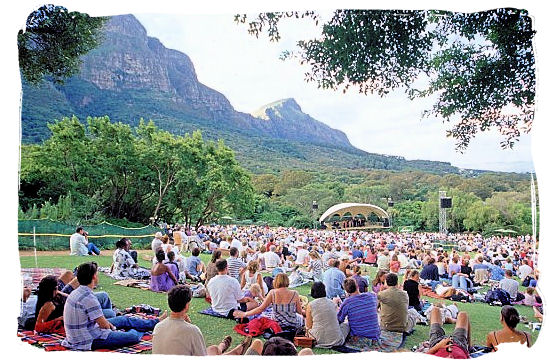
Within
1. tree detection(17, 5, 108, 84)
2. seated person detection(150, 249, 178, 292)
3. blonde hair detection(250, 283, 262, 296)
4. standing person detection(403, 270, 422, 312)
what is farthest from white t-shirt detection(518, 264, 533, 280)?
tree detection(17, 5, 108, 84)

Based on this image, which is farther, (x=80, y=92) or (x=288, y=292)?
(x=80, y=92)

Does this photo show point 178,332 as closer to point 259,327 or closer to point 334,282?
point 259,327

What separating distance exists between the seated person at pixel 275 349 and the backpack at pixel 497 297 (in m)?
2.13

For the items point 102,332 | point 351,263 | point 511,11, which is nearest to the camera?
point 102,332

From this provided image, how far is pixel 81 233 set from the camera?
6016mm

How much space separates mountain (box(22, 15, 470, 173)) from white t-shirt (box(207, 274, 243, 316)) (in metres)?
1.29

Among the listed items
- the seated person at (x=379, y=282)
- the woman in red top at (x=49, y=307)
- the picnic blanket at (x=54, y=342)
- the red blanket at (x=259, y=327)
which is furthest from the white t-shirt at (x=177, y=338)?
the seated person at (x=379, y=282)

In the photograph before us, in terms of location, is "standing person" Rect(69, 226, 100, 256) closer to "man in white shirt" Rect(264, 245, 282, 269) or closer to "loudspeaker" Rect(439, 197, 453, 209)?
"man in white shirt" Rect(264, 245, 282, 269)

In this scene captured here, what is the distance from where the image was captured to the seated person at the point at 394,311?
539 centimetres

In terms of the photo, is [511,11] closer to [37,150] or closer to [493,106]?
[493,106]

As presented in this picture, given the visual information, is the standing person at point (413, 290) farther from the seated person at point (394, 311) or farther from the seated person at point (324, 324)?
the seated person at point (324, 324)

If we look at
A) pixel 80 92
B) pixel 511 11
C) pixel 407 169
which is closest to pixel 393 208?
pixel 407 169

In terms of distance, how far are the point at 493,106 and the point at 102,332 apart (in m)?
4.73

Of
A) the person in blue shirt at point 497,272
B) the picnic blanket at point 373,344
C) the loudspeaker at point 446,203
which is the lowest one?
the picnic blanket at point 373,344
